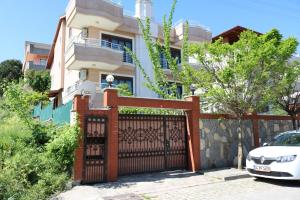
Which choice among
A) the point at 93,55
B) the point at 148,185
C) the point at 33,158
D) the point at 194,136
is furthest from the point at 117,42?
the point at 148,185

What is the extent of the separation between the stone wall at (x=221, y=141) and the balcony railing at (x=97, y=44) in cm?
1098

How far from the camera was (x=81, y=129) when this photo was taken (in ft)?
32.2

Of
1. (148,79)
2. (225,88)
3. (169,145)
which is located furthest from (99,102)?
(225,88)

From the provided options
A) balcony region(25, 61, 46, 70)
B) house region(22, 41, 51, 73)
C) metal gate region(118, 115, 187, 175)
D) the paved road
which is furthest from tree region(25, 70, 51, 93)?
the paved road

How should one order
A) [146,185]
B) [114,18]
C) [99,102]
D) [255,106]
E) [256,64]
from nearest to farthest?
1. [146,185]
2. [256,64]
3. [255,106]
4. [99,102]
5. [114,18]

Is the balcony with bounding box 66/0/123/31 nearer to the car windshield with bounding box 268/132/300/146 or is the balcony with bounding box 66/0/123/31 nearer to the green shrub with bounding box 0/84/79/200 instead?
the green shrub with bounding box 0/84/79/200

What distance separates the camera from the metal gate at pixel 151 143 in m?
11.1

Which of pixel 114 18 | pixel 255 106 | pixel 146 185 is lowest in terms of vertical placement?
pixel 146 185

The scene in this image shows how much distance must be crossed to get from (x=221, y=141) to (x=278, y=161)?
420 cm

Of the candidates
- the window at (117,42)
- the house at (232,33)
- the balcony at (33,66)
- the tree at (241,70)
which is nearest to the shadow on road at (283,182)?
the tree at (241,70)

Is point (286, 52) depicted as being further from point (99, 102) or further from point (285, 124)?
point (99, 102)

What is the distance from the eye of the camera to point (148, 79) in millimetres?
22156

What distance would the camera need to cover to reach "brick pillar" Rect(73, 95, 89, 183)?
9617mm

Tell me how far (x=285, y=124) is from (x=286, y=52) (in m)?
5.35
